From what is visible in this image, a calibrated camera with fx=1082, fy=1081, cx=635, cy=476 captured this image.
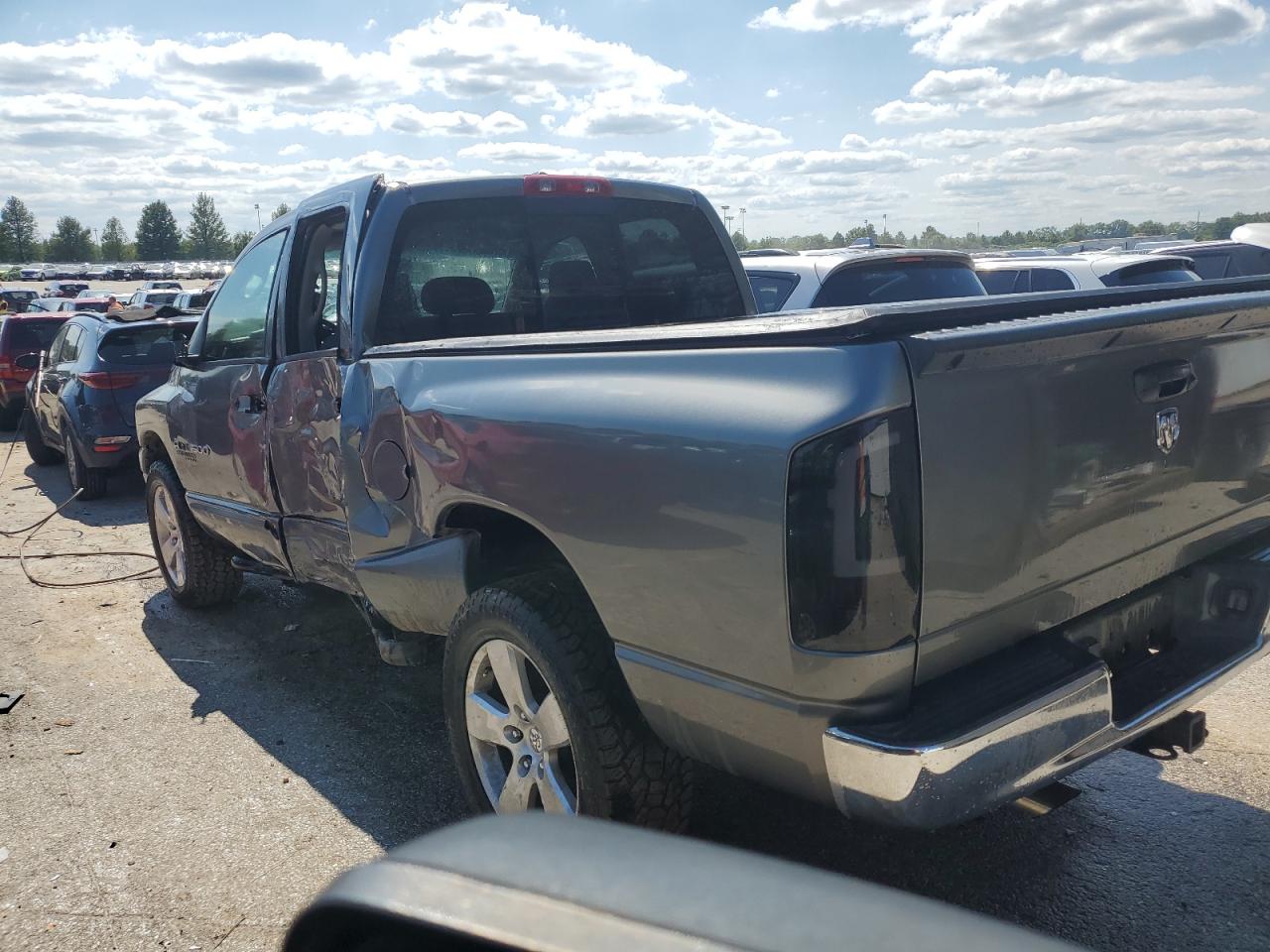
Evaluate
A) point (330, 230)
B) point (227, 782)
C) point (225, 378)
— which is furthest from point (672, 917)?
point (225, 378)

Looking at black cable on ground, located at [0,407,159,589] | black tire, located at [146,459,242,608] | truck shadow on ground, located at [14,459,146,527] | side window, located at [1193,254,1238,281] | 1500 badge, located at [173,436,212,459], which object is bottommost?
truck shadow on ground, located at [14,459,146,527]

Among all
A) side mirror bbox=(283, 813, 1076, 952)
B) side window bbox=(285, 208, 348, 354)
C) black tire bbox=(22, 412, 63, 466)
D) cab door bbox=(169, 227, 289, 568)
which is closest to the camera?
side mirror bbox=(283, 813, 1076, 952)

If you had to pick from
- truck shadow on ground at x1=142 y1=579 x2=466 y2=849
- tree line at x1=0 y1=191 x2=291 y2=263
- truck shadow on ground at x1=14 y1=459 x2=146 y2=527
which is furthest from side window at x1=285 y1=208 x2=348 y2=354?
tree line at x1=0 y1=191 x2=291 y2=263

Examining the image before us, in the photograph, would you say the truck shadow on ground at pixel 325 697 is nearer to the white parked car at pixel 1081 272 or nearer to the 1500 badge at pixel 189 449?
the 1500 badge at pixel 189 449

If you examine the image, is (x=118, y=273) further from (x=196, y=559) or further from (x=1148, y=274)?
(x=1148, y=274)

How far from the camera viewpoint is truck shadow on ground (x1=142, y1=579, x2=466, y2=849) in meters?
3.86

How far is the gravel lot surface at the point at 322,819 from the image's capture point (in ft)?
9.98

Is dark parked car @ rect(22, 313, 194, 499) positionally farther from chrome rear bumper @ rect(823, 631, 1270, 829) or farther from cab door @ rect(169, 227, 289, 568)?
chrome rear bumper @ rect(823, 631, 1270, 829)

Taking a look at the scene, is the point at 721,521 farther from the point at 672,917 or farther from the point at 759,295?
the point at 759,295

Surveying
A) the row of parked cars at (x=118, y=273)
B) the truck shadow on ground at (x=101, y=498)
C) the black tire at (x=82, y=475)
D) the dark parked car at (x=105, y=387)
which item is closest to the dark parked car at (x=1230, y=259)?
the dark parked car at (x=105, y=387)

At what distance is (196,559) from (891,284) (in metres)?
4.62

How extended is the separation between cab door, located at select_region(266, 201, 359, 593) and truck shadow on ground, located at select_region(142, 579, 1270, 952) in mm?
648

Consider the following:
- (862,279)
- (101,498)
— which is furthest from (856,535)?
(101,498)

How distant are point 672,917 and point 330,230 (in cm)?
403
